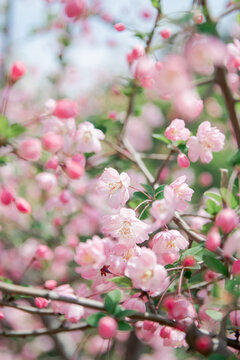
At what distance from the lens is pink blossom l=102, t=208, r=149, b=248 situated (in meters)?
1.00

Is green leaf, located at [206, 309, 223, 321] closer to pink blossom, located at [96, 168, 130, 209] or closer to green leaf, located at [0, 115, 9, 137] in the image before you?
pink blossom, located at [96, 168, 130, 209]

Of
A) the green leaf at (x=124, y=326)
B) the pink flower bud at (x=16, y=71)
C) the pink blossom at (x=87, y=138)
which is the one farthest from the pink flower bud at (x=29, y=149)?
the green leaf at (x=124, y=326)

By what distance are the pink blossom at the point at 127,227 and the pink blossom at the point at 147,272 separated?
0.33ft

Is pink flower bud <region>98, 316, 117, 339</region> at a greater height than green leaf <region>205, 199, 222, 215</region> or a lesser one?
lesser

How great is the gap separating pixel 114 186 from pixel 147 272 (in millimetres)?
304

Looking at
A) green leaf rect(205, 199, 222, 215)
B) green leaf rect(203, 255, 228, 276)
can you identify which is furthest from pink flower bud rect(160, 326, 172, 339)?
green leaf rect(205, 199, 222, 215)

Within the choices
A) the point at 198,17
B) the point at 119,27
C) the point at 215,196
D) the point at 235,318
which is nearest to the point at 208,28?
the point at 198,17

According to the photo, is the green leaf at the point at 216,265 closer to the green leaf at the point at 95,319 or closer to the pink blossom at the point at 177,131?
the green leaf at the point at 95,319

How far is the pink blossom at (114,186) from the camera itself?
107 centimetres

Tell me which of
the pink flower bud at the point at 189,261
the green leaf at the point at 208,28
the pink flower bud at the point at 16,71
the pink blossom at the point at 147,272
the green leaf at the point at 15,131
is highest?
the green leaf at the point at 208,28

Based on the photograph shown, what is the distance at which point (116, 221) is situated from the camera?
1.03m

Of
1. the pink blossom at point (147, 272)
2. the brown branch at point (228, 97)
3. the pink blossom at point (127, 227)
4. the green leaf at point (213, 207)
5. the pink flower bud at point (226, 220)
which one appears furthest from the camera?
the brown branch at point (228, 97)

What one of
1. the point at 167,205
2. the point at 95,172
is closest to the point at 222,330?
the point at 167,205

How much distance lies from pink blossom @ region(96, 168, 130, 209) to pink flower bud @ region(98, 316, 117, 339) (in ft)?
1.20
